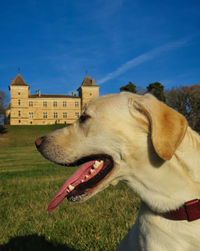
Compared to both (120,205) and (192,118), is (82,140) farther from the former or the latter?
(192,118)

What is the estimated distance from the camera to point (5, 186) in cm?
855

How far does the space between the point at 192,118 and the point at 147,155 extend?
61.6 meters

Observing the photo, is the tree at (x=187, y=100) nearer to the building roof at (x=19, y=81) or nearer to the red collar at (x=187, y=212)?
the building roof at (x=19, y=81)

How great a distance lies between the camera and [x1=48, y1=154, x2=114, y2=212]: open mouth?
8.57 feet

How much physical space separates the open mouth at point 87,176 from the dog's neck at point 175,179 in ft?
1.28

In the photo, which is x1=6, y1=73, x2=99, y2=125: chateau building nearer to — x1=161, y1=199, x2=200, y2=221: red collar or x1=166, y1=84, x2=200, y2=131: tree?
x1=166, y1=84, x2=200, y2=131: tree

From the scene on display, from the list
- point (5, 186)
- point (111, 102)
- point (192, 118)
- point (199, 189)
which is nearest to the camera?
point (199, 189)

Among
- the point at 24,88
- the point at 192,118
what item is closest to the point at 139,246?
the point at 192,118

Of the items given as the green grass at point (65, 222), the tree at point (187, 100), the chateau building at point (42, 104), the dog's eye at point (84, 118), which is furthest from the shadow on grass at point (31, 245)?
the chateau building at point (42, 104)

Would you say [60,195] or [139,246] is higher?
[60,195]

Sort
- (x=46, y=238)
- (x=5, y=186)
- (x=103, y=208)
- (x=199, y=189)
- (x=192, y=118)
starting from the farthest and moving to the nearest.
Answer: (x=192, y=118), (x=5, y=186), (x=103, y=208), (x=46, y=238), (x=199, y=189)

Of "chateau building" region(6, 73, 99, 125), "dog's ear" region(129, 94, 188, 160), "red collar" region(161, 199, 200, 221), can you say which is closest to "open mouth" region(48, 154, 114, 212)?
"dog's ear" region(129, 94, 188, 160)

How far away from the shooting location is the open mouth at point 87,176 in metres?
2.61

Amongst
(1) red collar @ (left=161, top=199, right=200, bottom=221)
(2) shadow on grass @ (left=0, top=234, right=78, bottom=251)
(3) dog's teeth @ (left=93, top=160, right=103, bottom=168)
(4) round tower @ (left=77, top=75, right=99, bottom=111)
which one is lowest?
(2) shadow on grass @ (left=0, top=234, right=78, bottom=251)
